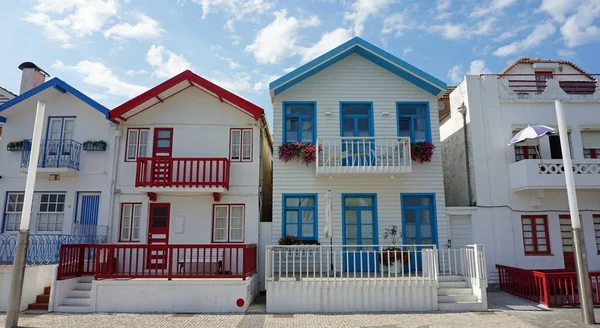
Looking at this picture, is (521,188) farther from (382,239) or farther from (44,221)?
(44,221)

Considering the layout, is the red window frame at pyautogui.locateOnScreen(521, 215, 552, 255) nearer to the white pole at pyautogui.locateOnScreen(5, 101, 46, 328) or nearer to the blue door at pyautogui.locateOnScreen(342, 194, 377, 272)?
the blue door at pyautogui.locateOnScreen(342, 194, 377, 272)

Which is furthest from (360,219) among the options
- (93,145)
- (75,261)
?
(93,145)

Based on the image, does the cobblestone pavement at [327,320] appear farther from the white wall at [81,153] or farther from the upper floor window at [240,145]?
the upper floor window at [240,145]

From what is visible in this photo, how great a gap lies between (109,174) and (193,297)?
5.93 meters

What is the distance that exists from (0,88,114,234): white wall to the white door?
39.0ft

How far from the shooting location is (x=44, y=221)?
43.8ft

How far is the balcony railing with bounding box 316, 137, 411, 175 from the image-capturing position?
41.1 ft

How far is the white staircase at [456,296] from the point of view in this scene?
33.4ft

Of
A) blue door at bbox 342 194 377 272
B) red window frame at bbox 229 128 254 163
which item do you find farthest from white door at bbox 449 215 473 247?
red window frame at bbox 229 128 254 163

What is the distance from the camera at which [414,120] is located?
14000 millimetres

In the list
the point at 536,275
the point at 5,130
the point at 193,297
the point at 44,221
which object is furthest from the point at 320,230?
the point at 5,130

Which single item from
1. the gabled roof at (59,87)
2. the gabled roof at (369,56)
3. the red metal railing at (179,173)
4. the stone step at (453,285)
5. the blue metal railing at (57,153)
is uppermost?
the gabled roof at (369,56)

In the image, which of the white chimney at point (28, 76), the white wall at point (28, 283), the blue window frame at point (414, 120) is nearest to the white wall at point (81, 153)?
the white chimney at point (28, 76)

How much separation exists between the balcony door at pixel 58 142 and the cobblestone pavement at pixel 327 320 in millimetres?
5501
